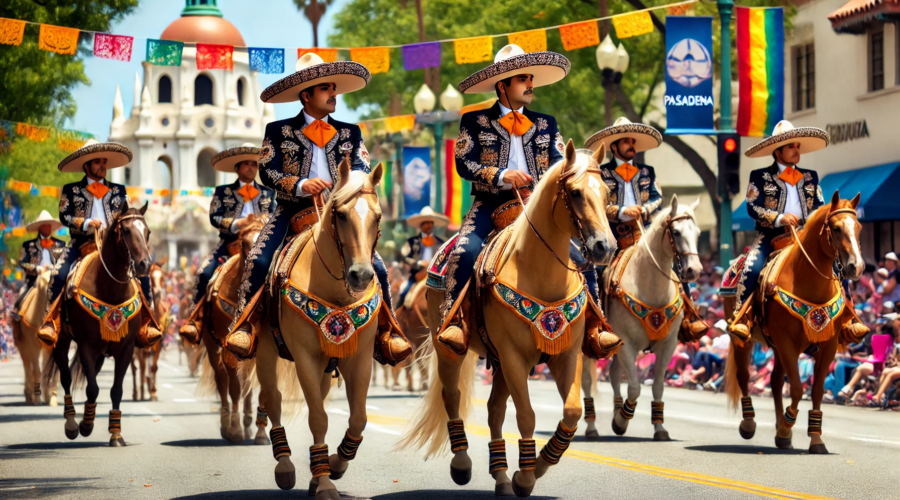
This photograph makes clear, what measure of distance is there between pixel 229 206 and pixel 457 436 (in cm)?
623

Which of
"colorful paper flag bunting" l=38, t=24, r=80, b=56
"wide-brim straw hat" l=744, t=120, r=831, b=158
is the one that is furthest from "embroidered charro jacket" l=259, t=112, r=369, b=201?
"colorful paper flag bunting" l=38, t=24, r=80, b=56

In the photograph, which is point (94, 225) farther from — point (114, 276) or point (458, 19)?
point (458, 19)

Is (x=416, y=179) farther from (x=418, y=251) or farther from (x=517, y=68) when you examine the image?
(x=517, y=68)

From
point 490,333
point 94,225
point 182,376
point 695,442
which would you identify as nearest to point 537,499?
point 490,333

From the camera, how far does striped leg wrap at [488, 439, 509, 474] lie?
30.5 feet

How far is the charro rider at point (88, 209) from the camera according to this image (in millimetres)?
14234

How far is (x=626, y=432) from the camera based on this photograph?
1475cm

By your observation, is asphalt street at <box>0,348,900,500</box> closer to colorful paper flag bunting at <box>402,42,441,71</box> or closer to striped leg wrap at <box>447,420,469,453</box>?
striped leg wrap at <box>447,420,469,453</box>

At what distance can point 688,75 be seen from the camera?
21.1 m

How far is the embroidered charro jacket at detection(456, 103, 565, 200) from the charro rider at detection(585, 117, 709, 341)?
3.84 meters

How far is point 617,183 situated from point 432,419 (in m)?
4.71

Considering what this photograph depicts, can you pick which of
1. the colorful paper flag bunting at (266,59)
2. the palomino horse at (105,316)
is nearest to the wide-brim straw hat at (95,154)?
the palomino horse at (105,316)

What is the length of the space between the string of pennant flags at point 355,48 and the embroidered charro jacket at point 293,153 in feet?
32.0

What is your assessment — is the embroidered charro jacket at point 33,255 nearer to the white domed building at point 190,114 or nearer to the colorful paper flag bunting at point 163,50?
the colorful paper flag bunting at point 163,50
